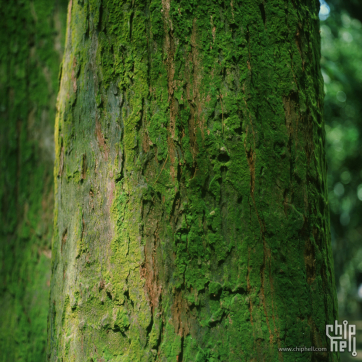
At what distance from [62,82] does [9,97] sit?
4.00 feet

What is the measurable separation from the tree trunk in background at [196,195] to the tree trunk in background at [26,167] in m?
1.10

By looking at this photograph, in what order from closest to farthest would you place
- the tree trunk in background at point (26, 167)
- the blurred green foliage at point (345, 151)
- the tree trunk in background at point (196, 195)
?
the tree trunk in background at point (196, 195)
the tree trunk in background at point (26, 167)
the blurred green foliage at point (345, 151)

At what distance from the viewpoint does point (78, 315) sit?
47.3 inches

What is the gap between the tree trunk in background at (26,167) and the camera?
2.23 metres

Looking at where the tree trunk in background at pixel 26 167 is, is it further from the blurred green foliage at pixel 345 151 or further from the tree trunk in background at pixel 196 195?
the blurred green foliage at pixel 345 151

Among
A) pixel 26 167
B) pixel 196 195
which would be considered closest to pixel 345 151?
pixel 26 167

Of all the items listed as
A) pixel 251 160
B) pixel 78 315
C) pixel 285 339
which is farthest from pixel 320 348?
pixel 78 315

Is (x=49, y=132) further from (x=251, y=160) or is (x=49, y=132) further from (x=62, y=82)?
(x=251, y=160)

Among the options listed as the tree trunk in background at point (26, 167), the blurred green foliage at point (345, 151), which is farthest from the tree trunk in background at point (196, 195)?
the blurred green foliage at point (345, 151)

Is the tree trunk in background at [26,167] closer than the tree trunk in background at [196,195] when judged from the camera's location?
No

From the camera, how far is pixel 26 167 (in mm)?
2404

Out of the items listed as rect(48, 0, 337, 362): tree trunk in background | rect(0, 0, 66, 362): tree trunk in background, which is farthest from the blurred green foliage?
rect(48, 0, 337, 362): tree trunk in background

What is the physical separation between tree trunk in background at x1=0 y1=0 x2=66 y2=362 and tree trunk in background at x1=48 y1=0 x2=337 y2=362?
1095 millimetres

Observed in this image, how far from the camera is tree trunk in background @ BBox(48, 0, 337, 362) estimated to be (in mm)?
1121
